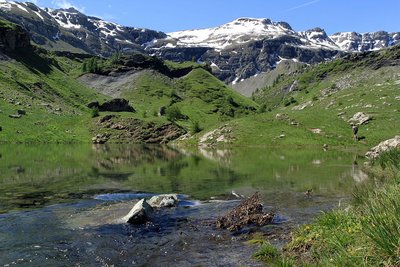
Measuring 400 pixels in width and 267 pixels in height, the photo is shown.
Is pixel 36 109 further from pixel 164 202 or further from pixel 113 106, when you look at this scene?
pixel 164 202

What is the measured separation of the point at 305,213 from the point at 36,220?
1699cm

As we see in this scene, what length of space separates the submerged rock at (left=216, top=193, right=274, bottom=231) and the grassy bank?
16.3 ft

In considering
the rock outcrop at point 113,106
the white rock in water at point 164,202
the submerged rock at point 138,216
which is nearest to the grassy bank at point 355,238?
the submerged rock at point 138,216

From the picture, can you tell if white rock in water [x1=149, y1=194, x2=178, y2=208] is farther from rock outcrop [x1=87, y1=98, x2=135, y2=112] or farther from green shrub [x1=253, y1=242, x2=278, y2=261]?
rock outcrop [x1=87, y1=98, x2=135, y2=112]

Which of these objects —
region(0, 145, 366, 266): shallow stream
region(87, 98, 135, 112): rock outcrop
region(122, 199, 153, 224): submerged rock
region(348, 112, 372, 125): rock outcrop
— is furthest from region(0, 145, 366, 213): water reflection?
region(87, 98, 135, 112): rock outcrop

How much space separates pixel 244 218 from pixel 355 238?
10.9 meters

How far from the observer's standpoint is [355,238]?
42.6ft

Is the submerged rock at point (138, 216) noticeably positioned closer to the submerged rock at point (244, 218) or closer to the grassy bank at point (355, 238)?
the submerged rock at point (244, 218)

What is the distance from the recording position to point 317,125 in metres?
117

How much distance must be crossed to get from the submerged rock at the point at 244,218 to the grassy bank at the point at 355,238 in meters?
4.96

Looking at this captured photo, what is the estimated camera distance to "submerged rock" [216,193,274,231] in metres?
22.7

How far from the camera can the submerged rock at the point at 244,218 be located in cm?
2273

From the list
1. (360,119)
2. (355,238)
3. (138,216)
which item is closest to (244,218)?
(138,216)

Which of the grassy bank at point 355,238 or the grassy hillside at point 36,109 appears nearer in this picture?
the grassy bank at point 355,238
